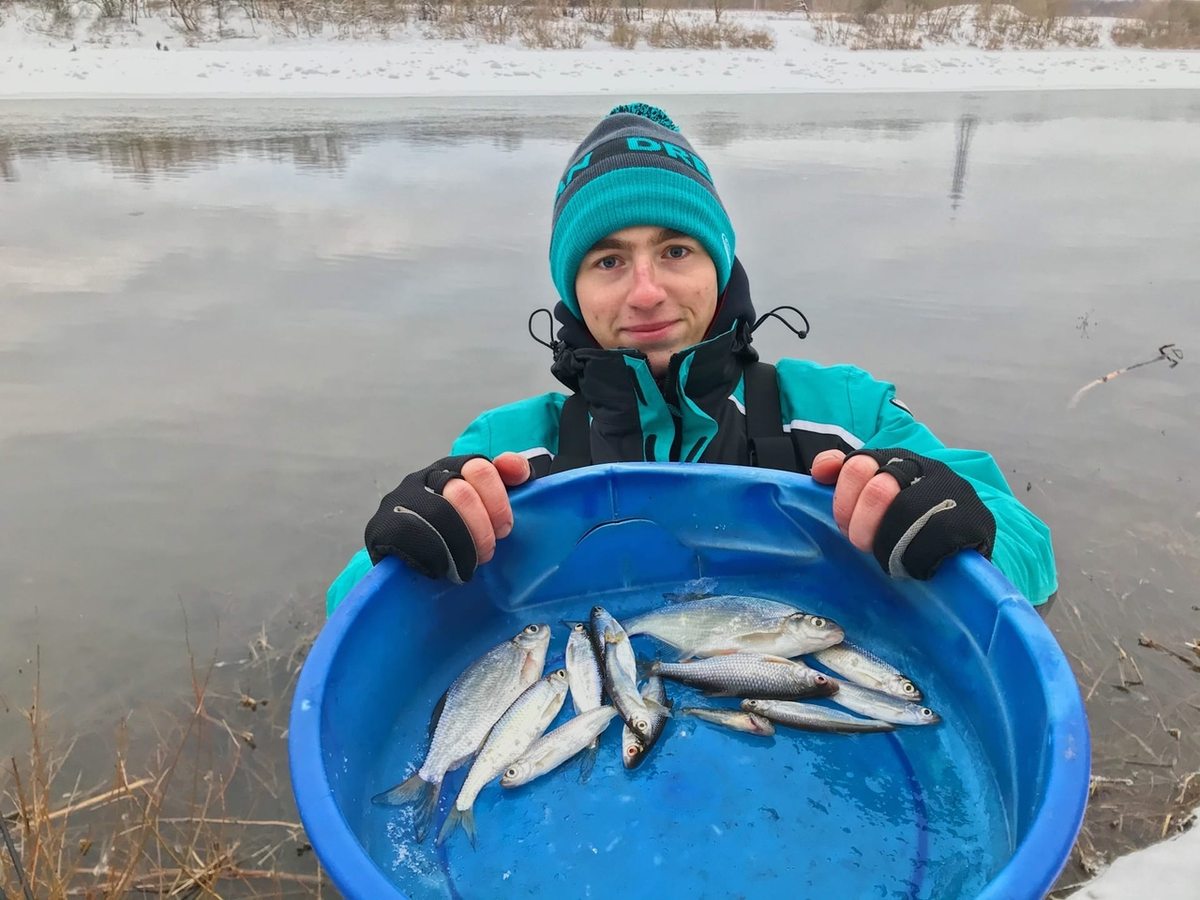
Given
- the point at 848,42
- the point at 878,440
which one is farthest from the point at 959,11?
the point at 878,440

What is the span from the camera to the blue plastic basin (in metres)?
1.51

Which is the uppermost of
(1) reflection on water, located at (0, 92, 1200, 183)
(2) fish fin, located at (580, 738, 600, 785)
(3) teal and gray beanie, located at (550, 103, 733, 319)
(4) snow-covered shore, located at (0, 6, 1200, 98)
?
(4) snow-covered shore, located at (0, 6, 1200, 98)

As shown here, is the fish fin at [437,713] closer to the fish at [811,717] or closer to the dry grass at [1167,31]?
the fish at [811,717]

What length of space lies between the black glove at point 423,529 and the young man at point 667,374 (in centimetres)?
20

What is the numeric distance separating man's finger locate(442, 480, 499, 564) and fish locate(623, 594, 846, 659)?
608 millimetres

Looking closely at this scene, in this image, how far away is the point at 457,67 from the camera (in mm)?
20094

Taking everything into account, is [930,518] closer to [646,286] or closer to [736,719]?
[736,719]

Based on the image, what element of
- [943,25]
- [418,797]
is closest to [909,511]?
[418,797]

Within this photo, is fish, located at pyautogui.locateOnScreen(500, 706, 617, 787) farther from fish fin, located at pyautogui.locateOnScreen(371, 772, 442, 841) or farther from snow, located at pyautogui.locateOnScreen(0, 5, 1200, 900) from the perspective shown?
snow, located at pyautogui.locateOnScreen(0, 5, 1200, 900)

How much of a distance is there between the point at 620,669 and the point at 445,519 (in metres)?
0.68

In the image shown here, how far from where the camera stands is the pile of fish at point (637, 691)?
6.45 ft

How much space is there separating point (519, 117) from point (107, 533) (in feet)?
38.3

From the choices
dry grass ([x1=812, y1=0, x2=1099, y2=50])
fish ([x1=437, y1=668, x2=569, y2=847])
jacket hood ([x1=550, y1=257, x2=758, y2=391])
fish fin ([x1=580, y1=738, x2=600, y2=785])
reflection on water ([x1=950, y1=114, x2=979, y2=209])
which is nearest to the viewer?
fish ([x1=437, y1=668, x2=569, y2=847])

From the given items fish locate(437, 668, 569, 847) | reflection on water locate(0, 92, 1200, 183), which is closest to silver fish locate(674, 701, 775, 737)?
fish locate(437, 668, 569, 847)
